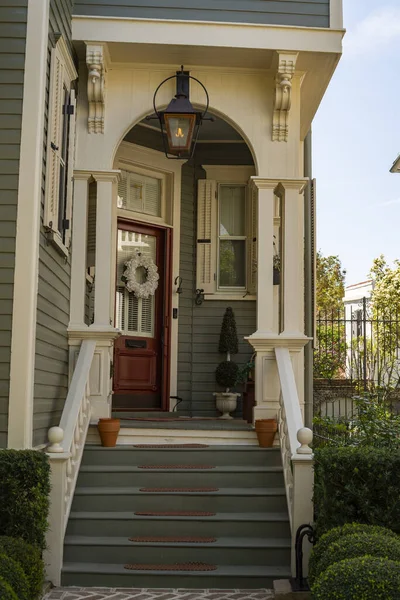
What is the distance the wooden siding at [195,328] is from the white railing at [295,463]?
2.75 m

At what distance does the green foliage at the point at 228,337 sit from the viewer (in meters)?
8.96

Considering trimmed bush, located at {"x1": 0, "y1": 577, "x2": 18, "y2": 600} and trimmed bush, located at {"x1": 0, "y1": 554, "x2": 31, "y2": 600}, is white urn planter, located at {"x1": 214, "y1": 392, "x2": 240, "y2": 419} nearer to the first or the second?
trimmed bush, located at {"x1": 0, "y1": 554, "x2": 31, "y2": 600}

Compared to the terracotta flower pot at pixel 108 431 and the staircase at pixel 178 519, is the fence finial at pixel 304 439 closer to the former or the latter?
the staircase at pixel 178 519

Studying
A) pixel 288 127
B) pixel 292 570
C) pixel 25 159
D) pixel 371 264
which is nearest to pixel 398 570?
pixel 292 570

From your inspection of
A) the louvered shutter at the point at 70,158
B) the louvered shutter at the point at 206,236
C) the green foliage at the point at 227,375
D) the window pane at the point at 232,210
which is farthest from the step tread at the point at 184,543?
the window pane at the point at 232,210

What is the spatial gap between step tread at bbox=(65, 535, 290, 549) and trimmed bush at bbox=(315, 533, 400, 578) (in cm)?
127

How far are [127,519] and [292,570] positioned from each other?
1216mm

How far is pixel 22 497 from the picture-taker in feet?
15.5

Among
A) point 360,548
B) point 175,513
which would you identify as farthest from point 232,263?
point 360,548

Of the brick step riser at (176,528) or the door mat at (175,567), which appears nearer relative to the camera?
the door mat at (175,567)

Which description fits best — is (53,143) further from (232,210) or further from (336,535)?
(232,210)

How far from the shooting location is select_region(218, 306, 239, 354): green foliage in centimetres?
896

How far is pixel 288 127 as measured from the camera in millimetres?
7191

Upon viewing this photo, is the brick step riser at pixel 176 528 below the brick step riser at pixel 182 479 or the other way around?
below
